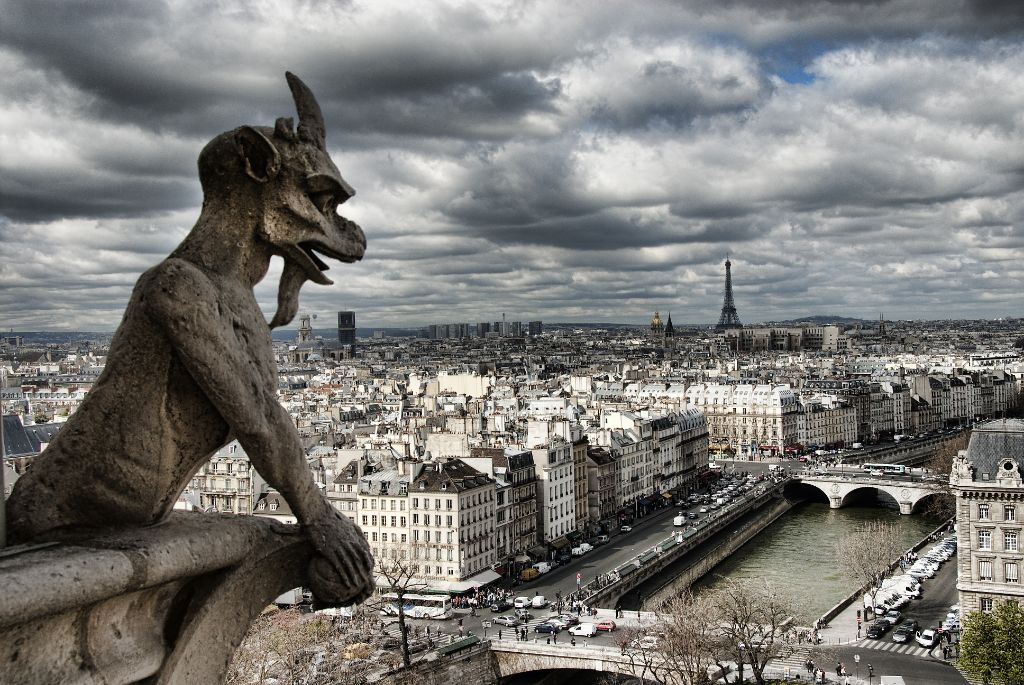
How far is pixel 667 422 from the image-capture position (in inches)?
2689

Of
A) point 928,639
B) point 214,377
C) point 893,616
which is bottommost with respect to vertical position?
point 893,616

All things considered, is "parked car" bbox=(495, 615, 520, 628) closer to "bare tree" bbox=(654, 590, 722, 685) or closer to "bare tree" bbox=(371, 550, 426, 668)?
"bare tree" bbox=(371, 550, 426, 668)

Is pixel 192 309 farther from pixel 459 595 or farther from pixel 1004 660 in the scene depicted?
pixel 459 595

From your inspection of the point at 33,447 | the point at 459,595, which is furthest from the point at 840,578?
the point at 33,447

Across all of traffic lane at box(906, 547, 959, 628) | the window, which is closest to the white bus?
traffic lane at box(906, 547, 959, 628)

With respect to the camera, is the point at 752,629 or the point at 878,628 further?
the point at 878,628

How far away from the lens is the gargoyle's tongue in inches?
155

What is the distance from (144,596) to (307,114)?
1701 millimetres

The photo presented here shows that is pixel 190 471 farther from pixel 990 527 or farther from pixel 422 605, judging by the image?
pixel 422 605

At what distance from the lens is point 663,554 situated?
4488cm

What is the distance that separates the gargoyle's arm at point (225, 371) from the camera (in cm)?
329

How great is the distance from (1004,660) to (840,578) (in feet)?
62.2

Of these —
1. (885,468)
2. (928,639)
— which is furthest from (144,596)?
(885,468)

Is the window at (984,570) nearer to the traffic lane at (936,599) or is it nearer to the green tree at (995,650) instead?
the traffic lane at (936,599)
